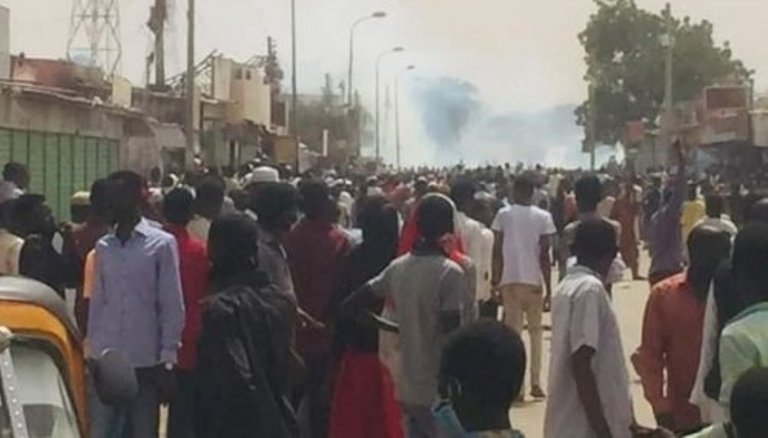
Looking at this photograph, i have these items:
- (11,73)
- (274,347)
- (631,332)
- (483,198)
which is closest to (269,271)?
(274,347)

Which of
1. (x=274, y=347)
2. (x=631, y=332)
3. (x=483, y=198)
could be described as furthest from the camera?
(x=631, y=332)

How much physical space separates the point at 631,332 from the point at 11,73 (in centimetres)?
2717

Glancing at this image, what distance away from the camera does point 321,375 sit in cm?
1016

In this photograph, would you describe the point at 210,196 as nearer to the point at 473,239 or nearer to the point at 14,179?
the point at 473,239

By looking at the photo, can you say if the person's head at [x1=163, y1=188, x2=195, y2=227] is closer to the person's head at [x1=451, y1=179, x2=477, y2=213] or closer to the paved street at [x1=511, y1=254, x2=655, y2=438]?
the paved street at [x1=511, y1=254, x2=655, y2=438]

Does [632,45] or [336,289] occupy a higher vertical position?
[632,45]

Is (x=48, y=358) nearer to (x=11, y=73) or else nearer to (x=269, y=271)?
(x=269, y=271)

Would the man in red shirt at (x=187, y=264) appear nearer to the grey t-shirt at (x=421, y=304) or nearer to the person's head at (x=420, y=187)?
the grey t-shirt at (x=421, y=304)

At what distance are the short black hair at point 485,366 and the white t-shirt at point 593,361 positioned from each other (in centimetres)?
268

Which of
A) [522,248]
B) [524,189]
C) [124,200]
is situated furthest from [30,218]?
[524,189]

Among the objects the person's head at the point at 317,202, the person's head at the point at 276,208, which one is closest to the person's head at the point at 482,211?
the person's head at the point at 317,202

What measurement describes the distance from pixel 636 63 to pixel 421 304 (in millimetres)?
104758

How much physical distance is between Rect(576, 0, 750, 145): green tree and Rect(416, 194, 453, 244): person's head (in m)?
103

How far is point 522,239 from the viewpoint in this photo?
575 inches
